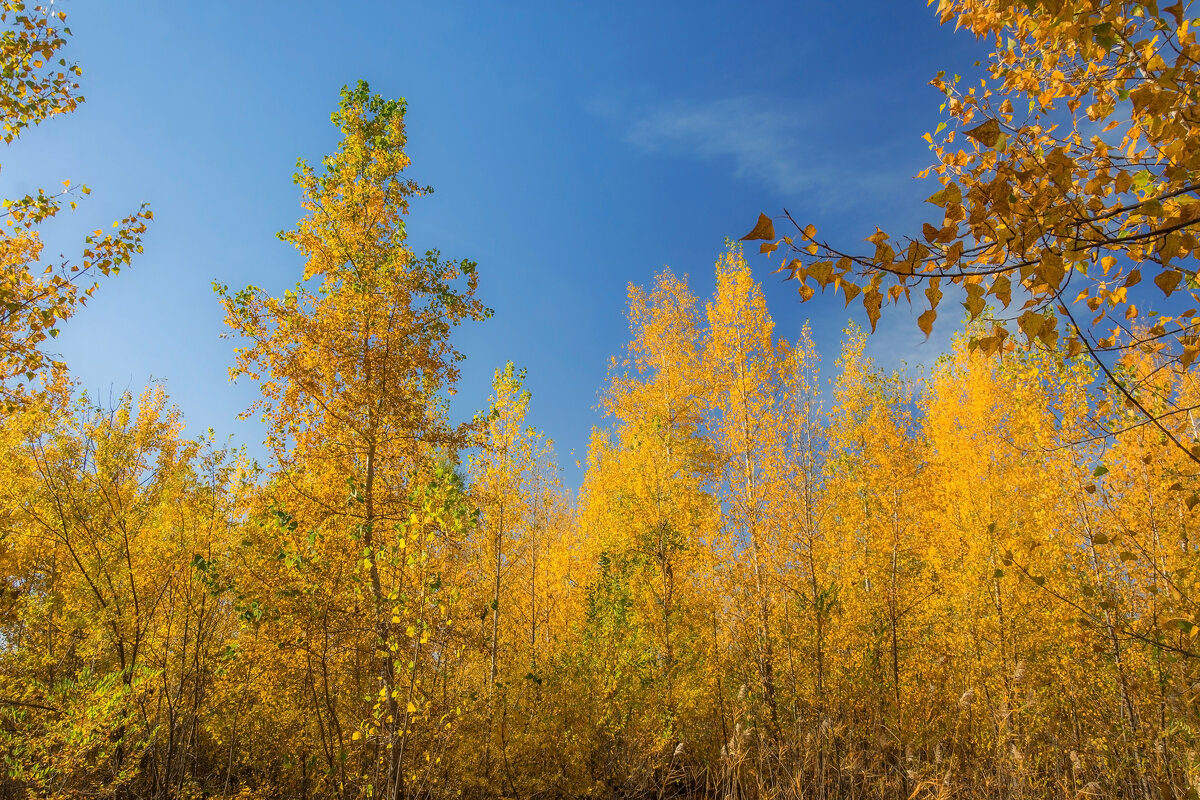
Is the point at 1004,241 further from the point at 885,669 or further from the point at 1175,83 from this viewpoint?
the point at 885,669

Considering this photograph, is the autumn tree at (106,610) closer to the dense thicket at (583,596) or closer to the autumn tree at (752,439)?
the dense thicket at (583,596)

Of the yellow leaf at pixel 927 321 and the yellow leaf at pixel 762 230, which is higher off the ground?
the yellow leaf at pixel 762 230

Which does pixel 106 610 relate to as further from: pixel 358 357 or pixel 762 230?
pixel 762 230

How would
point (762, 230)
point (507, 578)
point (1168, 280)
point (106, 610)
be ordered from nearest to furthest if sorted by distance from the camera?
1. point (762, 230)
2. point (1168, 280)
3. point (106, 610)
4. point (507, 578)

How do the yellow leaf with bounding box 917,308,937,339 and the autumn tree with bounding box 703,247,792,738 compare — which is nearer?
the yellow leaf with bounding box 917,308,937,339

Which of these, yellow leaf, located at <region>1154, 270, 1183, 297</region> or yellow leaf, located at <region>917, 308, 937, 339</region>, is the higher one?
yellow leaf, located at <region>1154, 270, 1183, 297</region>

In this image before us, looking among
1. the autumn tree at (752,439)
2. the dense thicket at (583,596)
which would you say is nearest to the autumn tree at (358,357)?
the dense thicket at (583,596)

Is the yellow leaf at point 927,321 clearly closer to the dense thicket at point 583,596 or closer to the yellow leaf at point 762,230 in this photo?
the yellow leaf at point 762,230

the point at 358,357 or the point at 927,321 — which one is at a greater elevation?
the point at 358,357

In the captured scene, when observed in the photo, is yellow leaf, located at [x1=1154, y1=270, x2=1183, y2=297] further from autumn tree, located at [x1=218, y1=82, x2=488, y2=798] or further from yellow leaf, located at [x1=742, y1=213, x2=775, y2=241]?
autumn tree, located at [x1=218, y1=82, x2=488, y2=798]

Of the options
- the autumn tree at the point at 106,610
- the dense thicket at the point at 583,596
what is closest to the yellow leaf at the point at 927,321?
the dense thicket at the point at 583,596

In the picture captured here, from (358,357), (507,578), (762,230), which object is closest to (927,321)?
(762,230)

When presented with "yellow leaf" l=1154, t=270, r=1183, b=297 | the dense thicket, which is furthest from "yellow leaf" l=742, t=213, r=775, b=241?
the dense thicket

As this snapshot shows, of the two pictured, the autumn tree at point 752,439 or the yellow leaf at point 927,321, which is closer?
the yellow leaf at point 927,321
